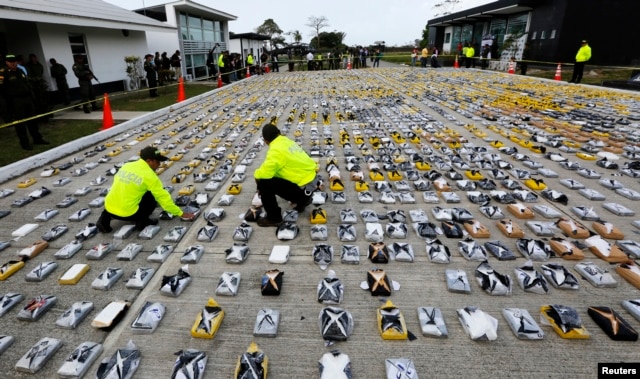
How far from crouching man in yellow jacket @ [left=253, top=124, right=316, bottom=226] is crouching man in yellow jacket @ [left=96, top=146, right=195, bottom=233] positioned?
1048 mm

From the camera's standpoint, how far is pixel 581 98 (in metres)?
11.0

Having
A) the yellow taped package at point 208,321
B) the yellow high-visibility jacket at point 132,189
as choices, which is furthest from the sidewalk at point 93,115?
the yellow taped package at point 208,321

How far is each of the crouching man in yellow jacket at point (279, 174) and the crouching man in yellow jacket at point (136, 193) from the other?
105 cm

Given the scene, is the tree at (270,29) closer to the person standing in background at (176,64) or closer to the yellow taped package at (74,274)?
the person standing in background at (176,64)

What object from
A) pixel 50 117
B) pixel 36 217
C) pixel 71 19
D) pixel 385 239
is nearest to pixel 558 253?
pixel 385 239

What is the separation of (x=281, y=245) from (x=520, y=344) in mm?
2209

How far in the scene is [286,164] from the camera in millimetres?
3875

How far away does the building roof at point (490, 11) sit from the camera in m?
23.0

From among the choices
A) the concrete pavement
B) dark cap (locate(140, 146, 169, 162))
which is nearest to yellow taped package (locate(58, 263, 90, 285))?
the concrete pavement

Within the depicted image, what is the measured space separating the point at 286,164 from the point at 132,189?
1.65m

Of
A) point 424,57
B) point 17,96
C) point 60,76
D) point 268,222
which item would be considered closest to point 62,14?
point 60,76

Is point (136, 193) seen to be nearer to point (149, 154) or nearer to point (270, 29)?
point (149, 154)

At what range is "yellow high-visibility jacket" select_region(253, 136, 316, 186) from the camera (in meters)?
3.77

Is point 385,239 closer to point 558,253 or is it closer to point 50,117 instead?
point 558,253
